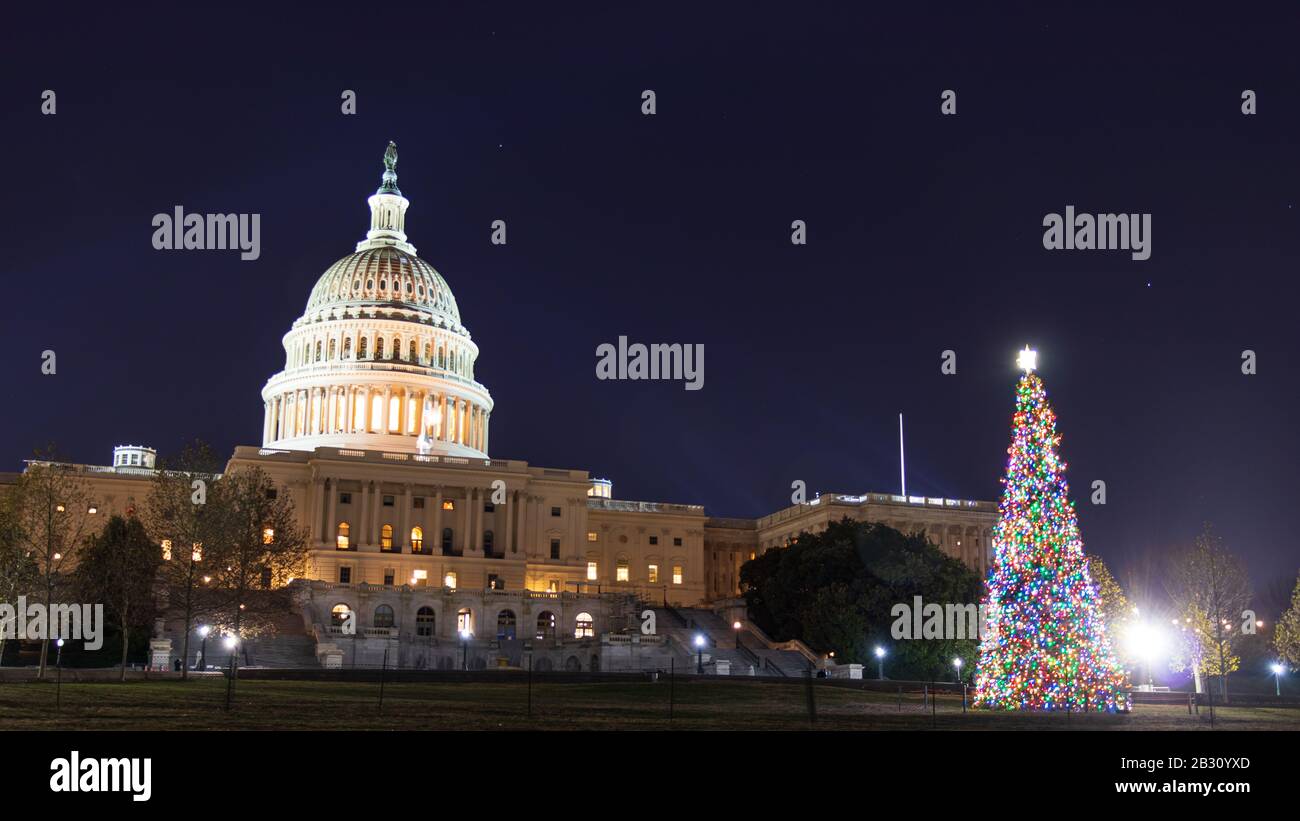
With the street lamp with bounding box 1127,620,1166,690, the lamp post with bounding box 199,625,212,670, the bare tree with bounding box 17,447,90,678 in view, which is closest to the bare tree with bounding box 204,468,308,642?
the lamp post with bounding box 199,625,212,670

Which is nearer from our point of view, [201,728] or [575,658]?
[201,728]

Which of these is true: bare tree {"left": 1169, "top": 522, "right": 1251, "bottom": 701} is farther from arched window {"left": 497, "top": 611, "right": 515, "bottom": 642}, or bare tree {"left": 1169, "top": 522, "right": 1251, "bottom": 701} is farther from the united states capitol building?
arched window {"left": 497, "top": 611, "right": 515, "bottom": 642}

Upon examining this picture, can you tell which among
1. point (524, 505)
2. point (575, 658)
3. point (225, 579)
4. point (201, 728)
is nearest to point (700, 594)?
point (524, 505)

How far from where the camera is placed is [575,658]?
85500 mm

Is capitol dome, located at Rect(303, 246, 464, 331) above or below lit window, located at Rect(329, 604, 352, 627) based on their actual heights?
above

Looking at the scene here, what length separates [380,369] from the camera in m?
138

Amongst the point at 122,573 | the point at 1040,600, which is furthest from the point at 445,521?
the point at 1040,600

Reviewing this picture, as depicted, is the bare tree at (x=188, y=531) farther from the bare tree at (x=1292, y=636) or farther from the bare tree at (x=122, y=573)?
the bare tree at (x=1292, y=636)

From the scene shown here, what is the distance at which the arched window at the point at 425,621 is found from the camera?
316ft

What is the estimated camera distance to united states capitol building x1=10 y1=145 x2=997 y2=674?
87.8 metres

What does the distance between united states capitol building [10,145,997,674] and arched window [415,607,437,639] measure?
4.6 inches
